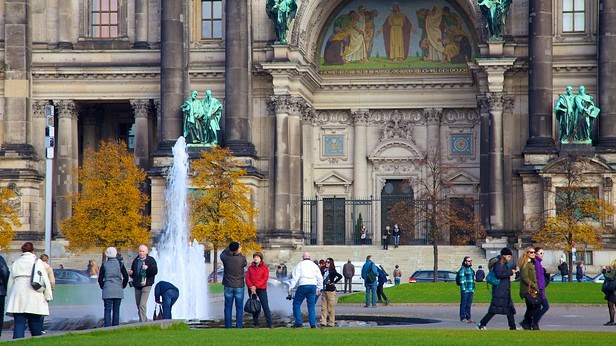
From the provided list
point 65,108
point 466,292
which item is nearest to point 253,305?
point 466,292

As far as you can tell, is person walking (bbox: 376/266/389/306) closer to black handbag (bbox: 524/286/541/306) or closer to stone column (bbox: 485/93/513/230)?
black handbag (bbox: 524/286/541/306)

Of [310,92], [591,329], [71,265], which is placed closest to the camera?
[591,329]

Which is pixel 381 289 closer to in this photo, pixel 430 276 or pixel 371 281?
pixel 371 281

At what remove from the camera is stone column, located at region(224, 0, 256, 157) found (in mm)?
71625

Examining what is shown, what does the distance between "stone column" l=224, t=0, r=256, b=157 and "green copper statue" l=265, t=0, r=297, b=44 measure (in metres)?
1.36

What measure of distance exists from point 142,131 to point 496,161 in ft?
60.7

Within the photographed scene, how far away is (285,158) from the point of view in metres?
72.5

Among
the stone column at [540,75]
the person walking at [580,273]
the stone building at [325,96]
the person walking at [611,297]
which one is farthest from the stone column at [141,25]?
the person walking at [611,297]

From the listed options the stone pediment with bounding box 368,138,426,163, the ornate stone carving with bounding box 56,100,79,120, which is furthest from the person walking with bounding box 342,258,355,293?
the ornate stone carving with bounding box 56,100,79,120

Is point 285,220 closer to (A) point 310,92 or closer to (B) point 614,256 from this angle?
(A) point 310,92

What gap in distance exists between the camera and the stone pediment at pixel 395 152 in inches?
3081

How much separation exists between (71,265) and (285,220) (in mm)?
11207

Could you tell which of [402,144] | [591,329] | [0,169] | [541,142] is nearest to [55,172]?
[0,169]

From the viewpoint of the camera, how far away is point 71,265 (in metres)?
72.4
